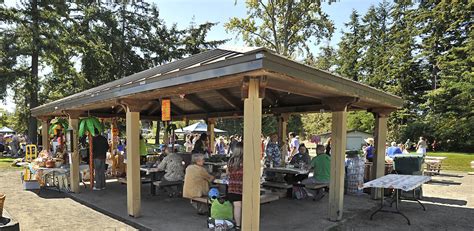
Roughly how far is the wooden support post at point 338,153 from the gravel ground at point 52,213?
145 inches

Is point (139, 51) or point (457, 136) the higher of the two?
point (139, 51)

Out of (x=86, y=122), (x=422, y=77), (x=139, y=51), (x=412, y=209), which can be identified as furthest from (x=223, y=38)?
(x=412, y=209)

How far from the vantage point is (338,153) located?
5738 mm

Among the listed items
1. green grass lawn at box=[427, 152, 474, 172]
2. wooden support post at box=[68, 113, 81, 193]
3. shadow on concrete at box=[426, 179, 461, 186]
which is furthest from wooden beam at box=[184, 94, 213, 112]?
green grass lawn at box=[427, 152, 474, 172]

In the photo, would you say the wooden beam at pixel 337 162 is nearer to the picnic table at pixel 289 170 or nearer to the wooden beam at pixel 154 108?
the picnic table at pixel 289 170

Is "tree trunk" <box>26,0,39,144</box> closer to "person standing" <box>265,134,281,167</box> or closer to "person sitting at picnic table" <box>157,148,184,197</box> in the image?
"person sitting at picnic table" <box>157,148,184,197</box>

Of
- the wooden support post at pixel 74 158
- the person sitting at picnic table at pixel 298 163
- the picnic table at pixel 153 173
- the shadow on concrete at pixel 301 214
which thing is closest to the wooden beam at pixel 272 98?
Result: the person sitting at picnic table at pixel 298 163

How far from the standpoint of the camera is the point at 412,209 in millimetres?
7129

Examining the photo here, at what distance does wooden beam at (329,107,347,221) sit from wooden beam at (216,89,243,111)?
404cm

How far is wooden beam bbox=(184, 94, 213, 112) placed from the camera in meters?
10.5

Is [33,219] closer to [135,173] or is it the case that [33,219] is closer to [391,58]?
[135,173]

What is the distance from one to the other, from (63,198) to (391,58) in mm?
31220

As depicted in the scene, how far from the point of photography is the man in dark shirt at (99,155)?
8570 millimetres

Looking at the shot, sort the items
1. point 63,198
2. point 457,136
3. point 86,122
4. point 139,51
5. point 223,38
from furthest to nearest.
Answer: point 223,38 → point 139,51 → point 457,136 → point 86,122 → point 63,198
